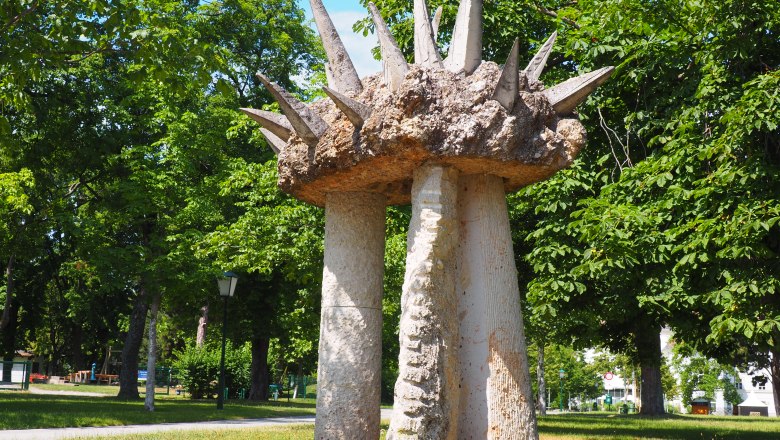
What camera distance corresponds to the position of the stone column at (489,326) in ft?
21.5

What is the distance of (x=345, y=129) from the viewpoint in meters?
6.89

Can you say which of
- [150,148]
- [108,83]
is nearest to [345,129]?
[150,148]

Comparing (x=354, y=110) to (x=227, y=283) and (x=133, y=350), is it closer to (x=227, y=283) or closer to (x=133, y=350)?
(x=227, y=283)

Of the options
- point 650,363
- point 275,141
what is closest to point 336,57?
point 275,141

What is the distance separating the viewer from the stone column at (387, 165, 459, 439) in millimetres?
6277

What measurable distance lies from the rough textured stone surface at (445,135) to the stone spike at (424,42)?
282mm

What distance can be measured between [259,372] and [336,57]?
72.8 feet

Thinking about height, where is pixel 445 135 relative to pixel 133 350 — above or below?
above

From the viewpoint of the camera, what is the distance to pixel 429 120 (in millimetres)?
6457

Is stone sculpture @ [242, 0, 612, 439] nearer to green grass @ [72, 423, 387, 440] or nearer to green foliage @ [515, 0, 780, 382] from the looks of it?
green grass @ [72, 423, 387, 440]

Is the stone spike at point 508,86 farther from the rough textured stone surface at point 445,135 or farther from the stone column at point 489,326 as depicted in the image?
the stone column at point 489,326

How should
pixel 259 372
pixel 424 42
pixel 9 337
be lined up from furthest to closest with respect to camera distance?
pixel 9 337
pixel 259 372
pixel 424 42

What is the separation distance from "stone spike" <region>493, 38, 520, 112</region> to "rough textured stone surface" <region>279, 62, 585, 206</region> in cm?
7

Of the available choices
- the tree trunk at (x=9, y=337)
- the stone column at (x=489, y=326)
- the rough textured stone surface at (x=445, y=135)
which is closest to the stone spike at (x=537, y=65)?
A: the rough textured stone surface at (x=445, y=135)
